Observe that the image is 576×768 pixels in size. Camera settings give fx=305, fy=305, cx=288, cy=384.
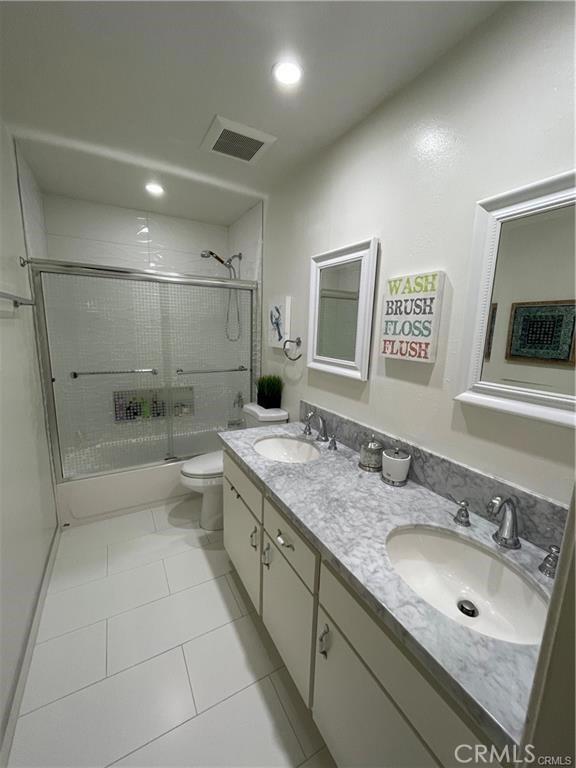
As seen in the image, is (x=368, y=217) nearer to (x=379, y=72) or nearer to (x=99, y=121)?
(x=379, y=72)

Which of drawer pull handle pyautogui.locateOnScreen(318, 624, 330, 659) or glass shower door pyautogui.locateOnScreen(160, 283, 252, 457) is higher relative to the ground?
glass shower door pyautogui.locateOnScreen(160, 283, 252, 457)

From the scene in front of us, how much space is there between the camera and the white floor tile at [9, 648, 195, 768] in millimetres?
1020

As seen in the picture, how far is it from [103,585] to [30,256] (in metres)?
2.00

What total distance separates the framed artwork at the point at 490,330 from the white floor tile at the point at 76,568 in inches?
87.0

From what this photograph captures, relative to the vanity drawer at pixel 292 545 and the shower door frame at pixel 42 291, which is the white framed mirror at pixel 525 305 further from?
the shower door frame at pixel 42 291

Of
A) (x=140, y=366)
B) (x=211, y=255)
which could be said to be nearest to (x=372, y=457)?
(x=140, y=366)

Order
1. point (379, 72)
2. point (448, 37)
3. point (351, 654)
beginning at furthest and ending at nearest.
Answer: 1. point (379, 72)
2. point (448, 37)
3. point (351, 654)

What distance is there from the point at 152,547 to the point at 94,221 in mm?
2570

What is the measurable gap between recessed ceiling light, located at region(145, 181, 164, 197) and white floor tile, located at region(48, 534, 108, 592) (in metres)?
2.46

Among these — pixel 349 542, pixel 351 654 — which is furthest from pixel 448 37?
pixel 351 654

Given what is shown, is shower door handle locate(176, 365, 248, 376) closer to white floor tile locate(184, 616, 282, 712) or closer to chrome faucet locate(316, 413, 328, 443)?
chrome faucet locate(316, 413, 328, 443)

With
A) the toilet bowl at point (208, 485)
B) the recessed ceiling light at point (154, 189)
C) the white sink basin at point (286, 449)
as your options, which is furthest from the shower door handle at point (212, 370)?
the recessed ceiling light at point (154, 189)


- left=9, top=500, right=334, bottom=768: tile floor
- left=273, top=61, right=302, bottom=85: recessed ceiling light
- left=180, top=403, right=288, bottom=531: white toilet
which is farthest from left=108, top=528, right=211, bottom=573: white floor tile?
left=273, top=61, right=302, bottom=85: recessed ceiling light

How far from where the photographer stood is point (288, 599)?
111 centimetres
